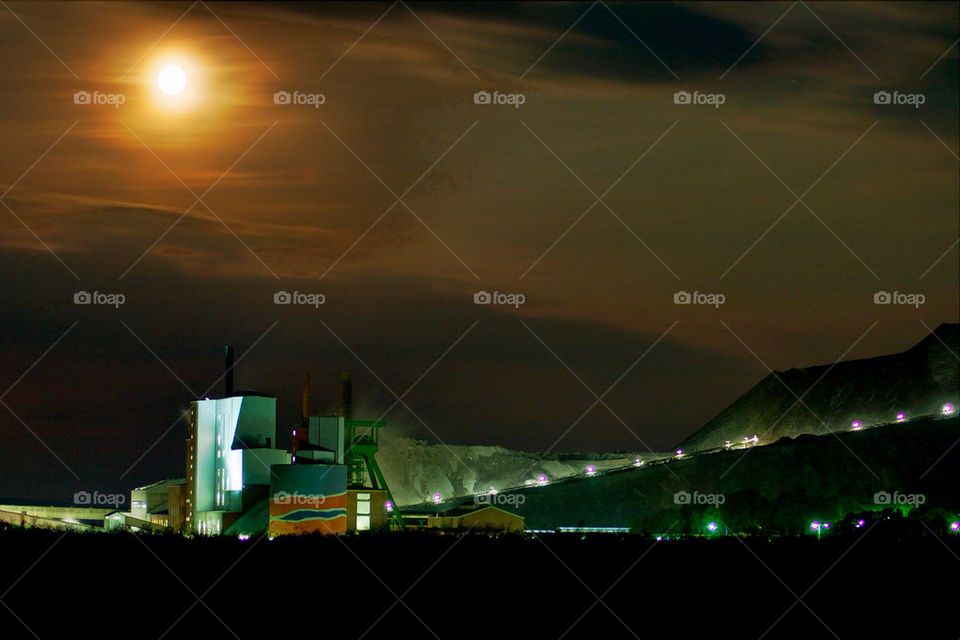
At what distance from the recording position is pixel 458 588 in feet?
140

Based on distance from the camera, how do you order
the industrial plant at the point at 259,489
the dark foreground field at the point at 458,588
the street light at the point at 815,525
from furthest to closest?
1. the street light at the point at 815,525
2. the industrial plant at the point at 259,489
3. the dark foreground field at the point at 458,588

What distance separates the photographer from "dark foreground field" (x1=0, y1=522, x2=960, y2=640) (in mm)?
39062

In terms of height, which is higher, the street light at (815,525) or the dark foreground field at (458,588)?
the street light at (815,525)

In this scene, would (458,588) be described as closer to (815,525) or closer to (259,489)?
(259,489)

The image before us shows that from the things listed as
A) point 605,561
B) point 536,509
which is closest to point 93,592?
point 605,561

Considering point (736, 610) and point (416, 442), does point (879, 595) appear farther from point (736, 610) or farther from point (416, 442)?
point (416, 442)

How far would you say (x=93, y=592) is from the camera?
40.0 metres

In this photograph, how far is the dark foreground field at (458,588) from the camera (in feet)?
128

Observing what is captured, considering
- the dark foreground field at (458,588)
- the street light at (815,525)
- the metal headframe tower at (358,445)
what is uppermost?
the metal headframe tower at (358,445)

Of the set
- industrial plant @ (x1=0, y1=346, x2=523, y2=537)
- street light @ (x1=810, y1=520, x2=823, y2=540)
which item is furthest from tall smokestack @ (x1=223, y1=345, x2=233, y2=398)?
street light @ (x1=810, y1=520, x2=823, y2=540)

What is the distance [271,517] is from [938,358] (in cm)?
13367

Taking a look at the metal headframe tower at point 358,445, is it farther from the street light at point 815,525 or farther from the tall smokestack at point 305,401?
the street light at point 815,525

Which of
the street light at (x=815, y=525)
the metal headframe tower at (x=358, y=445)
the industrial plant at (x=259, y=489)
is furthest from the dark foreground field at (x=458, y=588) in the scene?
the metal headframe tower at (x=358, y=445)

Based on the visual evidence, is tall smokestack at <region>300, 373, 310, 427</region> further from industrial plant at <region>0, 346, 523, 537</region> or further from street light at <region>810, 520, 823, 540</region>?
street light at <region>810, 520, 823, 540</region>
